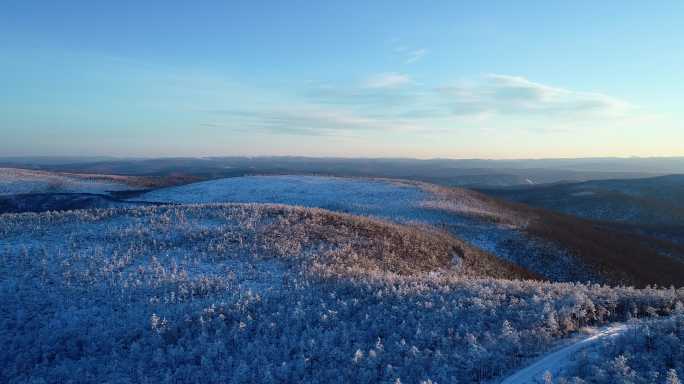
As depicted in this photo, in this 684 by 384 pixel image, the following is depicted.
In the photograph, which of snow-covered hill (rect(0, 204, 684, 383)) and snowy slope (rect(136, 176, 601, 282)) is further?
snowy slope (rect(136, 176, 601, 282))

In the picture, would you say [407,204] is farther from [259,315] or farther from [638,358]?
[638,358]

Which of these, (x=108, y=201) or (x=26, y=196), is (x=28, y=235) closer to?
(x=108, y=201)

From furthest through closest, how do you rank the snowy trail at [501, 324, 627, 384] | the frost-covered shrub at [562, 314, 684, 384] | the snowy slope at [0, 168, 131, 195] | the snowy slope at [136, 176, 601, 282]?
1. the snowy slope at [0, 168, 131, 195]
2. the snowy slope at [136, 176, 601, 282]
3. the snowy trail at [501, 324, 627, 384]
4. the frost-covered shrub at [562, 314, 684, 384]

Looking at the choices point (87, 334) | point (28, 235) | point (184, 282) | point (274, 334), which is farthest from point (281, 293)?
point (28, 235)

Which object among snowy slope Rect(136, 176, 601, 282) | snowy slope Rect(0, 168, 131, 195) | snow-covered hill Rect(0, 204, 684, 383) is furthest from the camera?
snowy slope Rect(0, 168, 131, 195)

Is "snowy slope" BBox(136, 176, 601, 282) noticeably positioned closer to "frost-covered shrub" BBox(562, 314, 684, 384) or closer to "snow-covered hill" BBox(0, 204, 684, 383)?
"snow-covered hill" BBox(0, 204, 684, 383)

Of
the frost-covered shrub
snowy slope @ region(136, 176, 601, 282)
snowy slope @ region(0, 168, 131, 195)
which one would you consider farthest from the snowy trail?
snowy slope @ region(0, 168, 131, 195)
